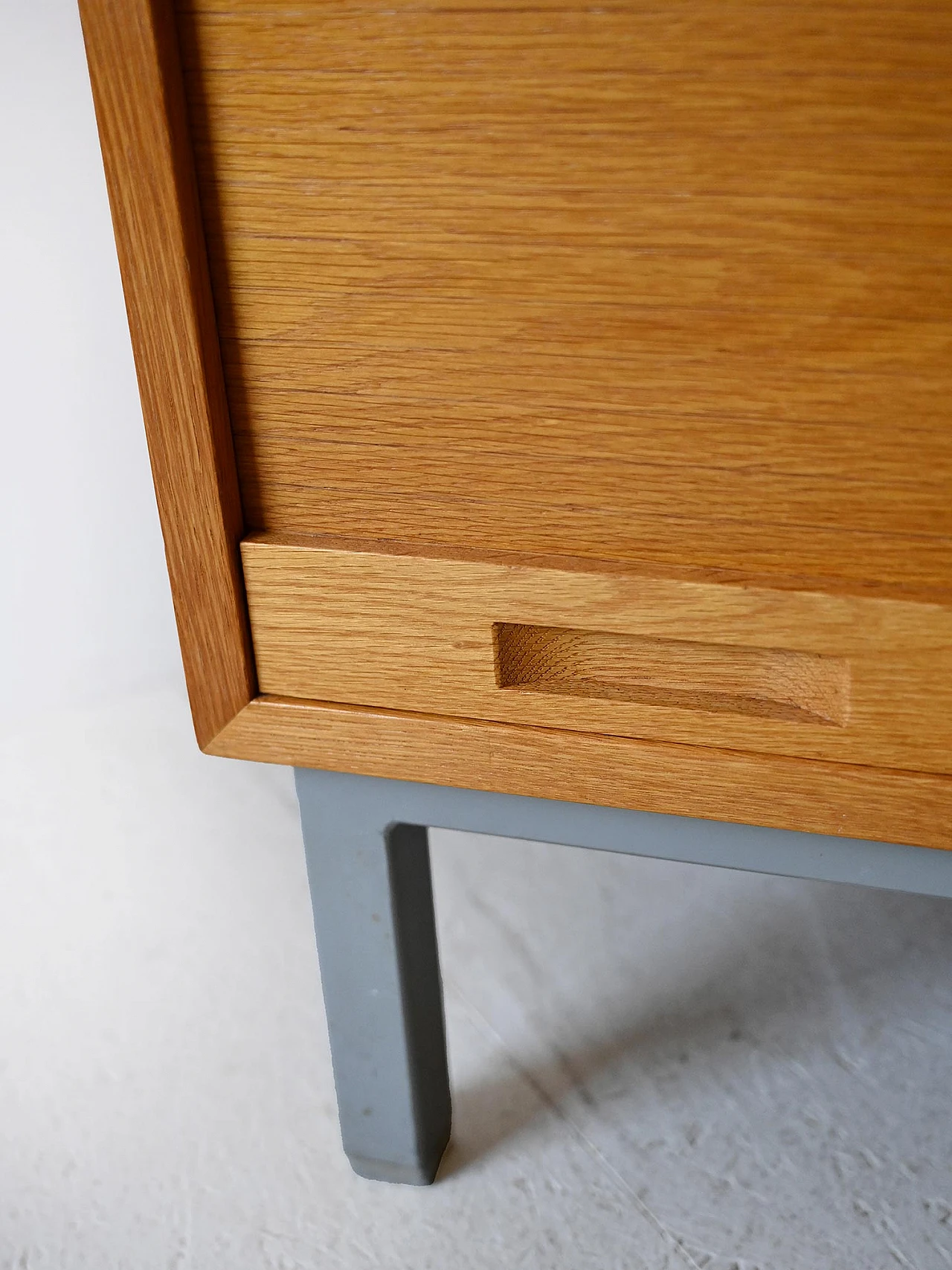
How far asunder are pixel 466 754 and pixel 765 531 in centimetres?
18

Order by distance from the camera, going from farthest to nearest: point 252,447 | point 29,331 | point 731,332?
point 29,331 → point 252,447 → point 731,332

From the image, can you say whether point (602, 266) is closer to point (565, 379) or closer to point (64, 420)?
point (565, 379)

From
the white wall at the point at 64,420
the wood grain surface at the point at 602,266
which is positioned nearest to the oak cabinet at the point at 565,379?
the wood grain surface at the point at 602,266

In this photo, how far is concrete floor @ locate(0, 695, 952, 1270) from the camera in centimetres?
79

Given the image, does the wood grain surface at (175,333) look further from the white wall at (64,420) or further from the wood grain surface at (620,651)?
the white wall at (64,420)

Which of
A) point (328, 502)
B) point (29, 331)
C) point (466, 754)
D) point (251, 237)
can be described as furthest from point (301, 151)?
point (29, 331)

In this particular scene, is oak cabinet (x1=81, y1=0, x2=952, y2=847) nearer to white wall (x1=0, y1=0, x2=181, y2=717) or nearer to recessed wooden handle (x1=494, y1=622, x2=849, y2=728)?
recessed wooden handle (x1=494, y1=622, x2=849, y2=728)

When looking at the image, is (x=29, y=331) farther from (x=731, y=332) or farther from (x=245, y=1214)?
(x=731, y=332)

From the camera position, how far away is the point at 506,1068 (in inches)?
35.8

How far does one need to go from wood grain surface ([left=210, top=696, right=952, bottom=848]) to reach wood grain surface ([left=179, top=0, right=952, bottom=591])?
9 cm

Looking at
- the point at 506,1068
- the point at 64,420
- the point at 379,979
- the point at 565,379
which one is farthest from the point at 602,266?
the point at 64,420

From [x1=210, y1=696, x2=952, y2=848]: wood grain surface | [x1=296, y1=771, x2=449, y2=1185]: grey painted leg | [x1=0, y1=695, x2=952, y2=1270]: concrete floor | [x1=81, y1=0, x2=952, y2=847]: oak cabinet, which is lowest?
[x1=0, y1=695, x2=952, y2=1270]: concrete floor

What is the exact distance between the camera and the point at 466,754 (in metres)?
0.65

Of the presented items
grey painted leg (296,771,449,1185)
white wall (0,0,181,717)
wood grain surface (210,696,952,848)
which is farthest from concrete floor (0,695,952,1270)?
white wall (0,0,181,717)
